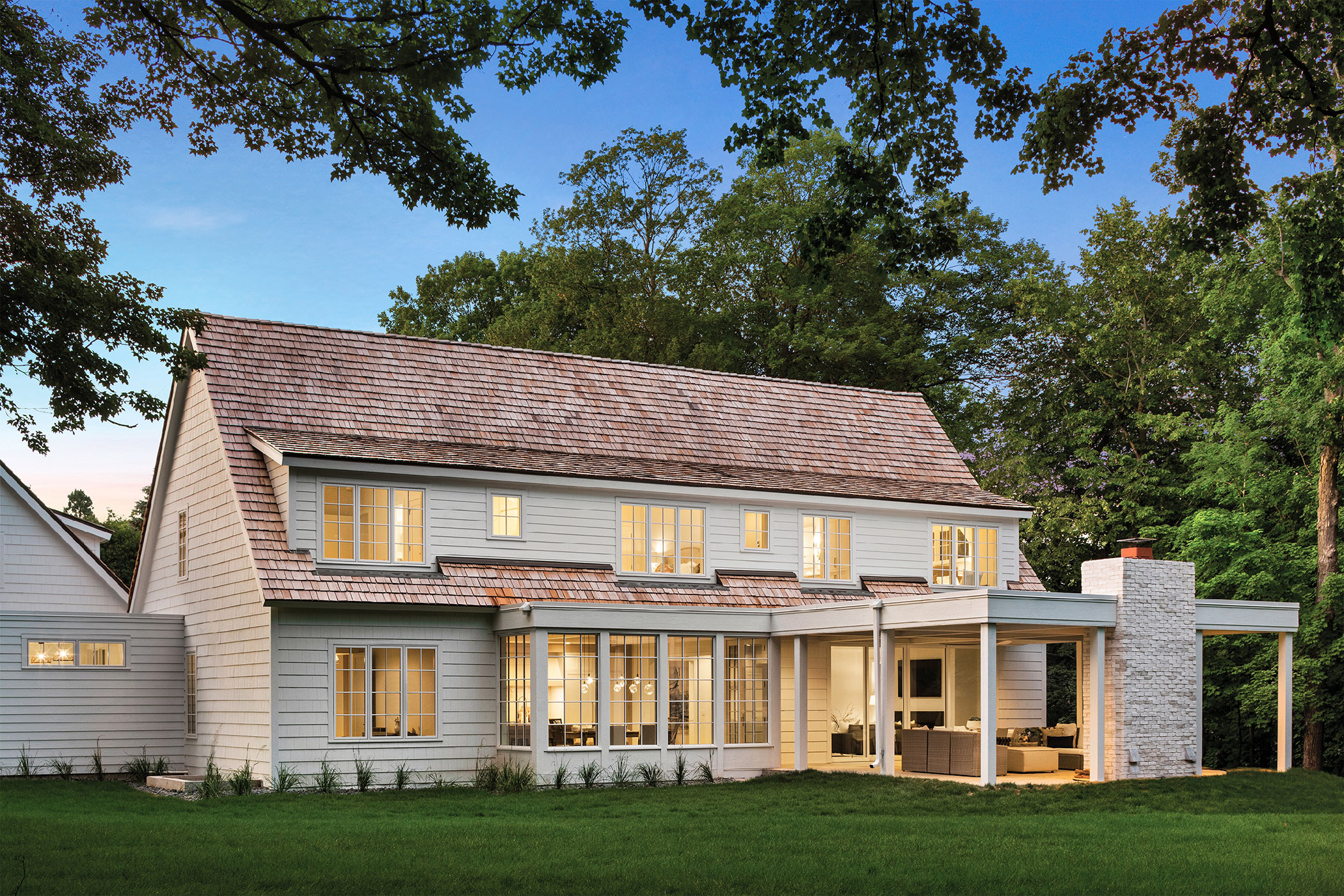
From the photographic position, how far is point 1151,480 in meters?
31.7

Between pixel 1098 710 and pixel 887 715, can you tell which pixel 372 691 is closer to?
pixel 887 715

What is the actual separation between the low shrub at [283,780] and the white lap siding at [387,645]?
0.12 m

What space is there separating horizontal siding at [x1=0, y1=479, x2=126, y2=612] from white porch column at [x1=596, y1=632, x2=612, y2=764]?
41.7ft

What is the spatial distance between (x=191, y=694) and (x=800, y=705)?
1024 centimetres

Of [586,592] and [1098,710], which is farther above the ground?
[586,592]

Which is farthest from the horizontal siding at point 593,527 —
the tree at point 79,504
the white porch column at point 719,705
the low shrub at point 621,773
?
the tree at point 79,504

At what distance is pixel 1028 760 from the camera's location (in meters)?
21.3

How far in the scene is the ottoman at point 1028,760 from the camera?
2127cm

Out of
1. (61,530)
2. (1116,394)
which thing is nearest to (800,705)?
(61,530)

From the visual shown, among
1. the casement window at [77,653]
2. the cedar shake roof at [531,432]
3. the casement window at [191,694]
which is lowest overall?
the casement window at [191,694]

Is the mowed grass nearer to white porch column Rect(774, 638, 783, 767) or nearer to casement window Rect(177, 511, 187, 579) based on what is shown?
white porch column Rect(774, 638, 783, 767)

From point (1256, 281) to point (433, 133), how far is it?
20.2 metres

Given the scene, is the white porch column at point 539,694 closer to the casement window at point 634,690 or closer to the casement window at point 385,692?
the casement window at point 634,690

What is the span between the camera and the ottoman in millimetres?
21266
